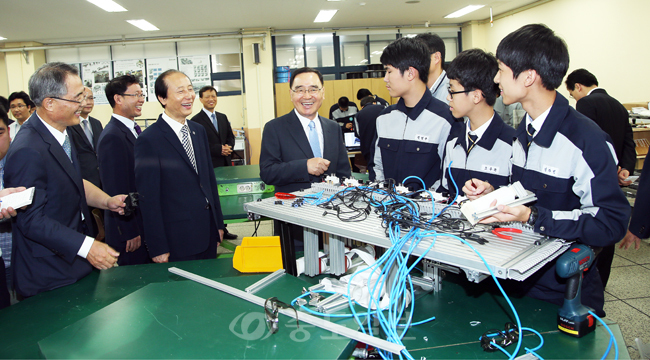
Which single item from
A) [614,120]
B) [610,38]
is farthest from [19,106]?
[610,38]

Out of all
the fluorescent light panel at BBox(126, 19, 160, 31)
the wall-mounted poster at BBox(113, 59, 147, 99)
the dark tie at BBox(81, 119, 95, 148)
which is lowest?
the dark tie at BBox(81, 119, 95, 148)

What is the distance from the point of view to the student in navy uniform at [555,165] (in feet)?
3.49

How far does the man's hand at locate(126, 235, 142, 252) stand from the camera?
90.0 inches

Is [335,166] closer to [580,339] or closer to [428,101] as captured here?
[428,101]

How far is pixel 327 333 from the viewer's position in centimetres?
99

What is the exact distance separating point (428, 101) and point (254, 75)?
23.4 feet

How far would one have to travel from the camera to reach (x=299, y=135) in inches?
85.9

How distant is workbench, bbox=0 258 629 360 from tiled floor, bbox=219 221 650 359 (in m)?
1.37

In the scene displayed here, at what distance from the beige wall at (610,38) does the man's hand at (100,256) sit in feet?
20.7

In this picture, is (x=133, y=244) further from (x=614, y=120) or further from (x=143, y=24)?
(x=143, y=24)

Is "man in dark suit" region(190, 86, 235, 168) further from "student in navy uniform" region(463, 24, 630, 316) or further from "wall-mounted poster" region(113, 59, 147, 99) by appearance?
"wall-mounted poster" region(113, 59, 147, 99)

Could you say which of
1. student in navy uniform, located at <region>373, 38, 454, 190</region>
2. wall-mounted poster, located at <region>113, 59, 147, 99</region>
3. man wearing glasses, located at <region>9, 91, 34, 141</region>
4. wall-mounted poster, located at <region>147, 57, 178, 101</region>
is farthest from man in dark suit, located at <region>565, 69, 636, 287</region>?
wall-mounted poster, located at <region>113, 59, 147, 99</region>

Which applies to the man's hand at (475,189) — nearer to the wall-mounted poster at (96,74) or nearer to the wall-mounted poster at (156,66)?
the wall-mounted poster at (156,66)

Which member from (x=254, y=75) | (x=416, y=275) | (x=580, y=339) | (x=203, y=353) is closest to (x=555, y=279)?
(x=580, y=339)
